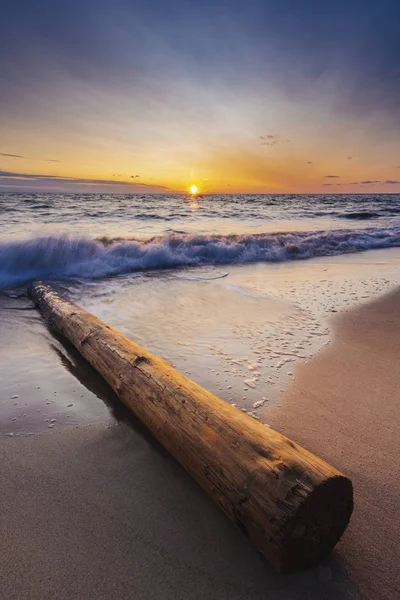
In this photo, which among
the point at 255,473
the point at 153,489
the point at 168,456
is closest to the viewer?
the point at 255,473

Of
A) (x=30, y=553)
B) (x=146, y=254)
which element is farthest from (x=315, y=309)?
(x=146, y=254)

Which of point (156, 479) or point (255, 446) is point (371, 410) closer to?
point (255, 446)

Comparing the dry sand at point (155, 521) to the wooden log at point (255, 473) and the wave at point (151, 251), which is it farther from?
the wave at point (151, 251)

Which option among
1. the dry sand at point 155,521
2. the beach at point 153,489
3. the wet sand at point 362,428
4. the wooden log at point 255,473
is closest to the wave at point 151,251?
the beach at point 153,489

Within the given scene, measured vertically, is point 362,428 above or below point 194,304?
above

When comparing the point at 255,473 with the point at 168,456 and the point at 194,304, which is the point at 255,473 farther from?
the point at 194,304

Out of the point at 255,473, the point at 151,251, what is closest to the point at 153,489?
the point at 255,473

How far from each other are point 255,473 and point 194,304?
4.06m

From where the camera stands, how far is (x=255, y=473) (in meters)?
1.42

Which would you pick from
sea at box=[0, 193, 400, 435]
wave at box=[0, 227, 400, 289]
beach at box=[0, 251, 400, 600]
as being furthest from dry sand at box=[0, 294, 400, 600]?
wave at box=[0, 227, 400, 289]

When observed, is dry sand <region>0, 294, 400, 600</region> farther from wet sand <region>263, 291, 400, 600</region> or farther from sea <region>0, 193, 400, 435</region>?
sea <region>0, 193, 400, 435</region>

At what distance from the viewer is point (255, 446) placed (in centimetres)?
152

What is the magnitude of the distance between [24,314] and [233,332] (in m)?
3.01

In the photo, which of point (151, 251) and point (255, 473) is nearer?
point (255, 473)
